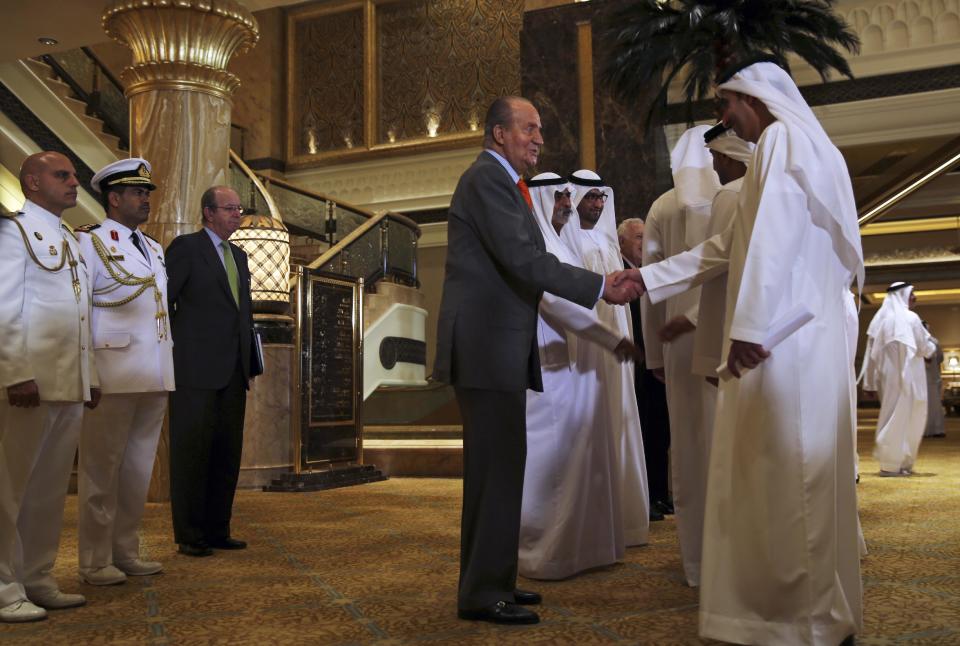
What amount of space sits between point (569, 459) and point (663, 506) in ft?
6.78

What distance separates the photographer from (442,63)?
1537cm

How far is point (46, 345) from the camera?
9.74ft

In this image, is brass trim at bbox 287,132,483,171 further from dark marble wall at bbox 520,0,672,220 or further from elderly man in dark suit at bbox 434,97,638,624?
elderly man in dark suit at bbox 434,97,638,624

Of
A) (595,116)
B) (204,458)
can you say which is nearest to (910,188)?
(595,116)

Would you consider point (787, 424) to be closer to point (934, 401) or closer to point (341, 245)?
point (341, 245)

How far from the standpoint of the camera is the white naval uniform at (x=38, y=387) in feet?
9.38

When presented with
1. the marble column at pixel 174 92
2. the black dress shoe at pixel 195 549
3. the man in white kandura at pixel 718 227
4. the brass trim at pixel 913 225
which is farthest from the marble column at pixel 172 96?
the brass trim at pixel 913 225

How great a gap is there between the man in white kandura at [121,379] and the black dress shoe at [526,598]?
1.50 meters

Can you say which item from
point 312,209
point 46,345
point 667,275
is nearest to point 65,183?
point 46,345

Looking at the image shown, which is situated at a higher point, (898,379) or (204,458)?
(898,379)

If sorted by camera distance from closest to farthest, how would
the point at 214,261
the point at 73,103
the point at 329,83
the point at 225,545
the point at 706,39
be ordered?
the point at 225,545 < the point at 214,261 < the point at 706,39 < the point at 73,103 < the point at 329,83

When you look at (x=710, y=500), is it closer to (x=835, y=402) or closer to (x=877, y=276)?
(x=835, y=402)

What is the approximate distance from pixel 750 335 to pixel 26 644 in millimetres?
2129

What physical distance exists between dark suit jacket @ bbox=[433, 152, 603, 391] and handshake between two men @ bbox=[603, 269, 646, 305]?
0.04 meters
